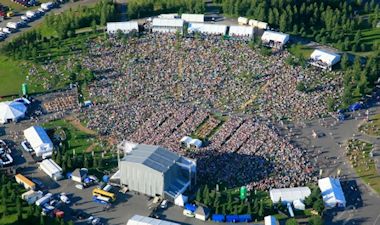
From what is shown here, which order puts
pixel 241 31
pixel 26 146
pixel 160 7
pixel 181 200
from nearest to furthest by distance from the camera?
pixel 181 200, pixel 26 146, pixel 241 31, pixel 160 7

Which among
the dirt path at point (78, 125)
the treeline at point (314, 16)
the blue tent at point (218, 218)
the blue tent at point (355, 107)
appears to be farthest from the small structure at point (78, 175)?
the treeline at point (314, 16)

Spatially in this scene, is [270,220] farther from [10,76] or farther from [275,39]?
[10,76]

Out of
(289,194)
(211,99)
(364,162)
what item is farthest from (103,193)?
(364,162)

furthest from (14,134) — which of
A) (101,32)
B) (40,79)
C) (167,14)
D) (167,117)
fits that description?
(167,14)

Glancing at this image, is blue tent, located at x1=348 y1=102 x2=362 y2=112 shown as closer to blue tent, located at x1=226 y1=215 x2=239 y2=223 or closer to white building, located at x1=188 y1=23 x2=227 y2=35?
white building, located at x1=188 y1=23 x2=227 y2=35

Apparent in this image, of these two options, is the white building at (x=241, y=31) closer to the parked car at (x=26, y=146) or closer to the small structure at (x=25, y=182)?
the parked car at (x=26, y=146)
